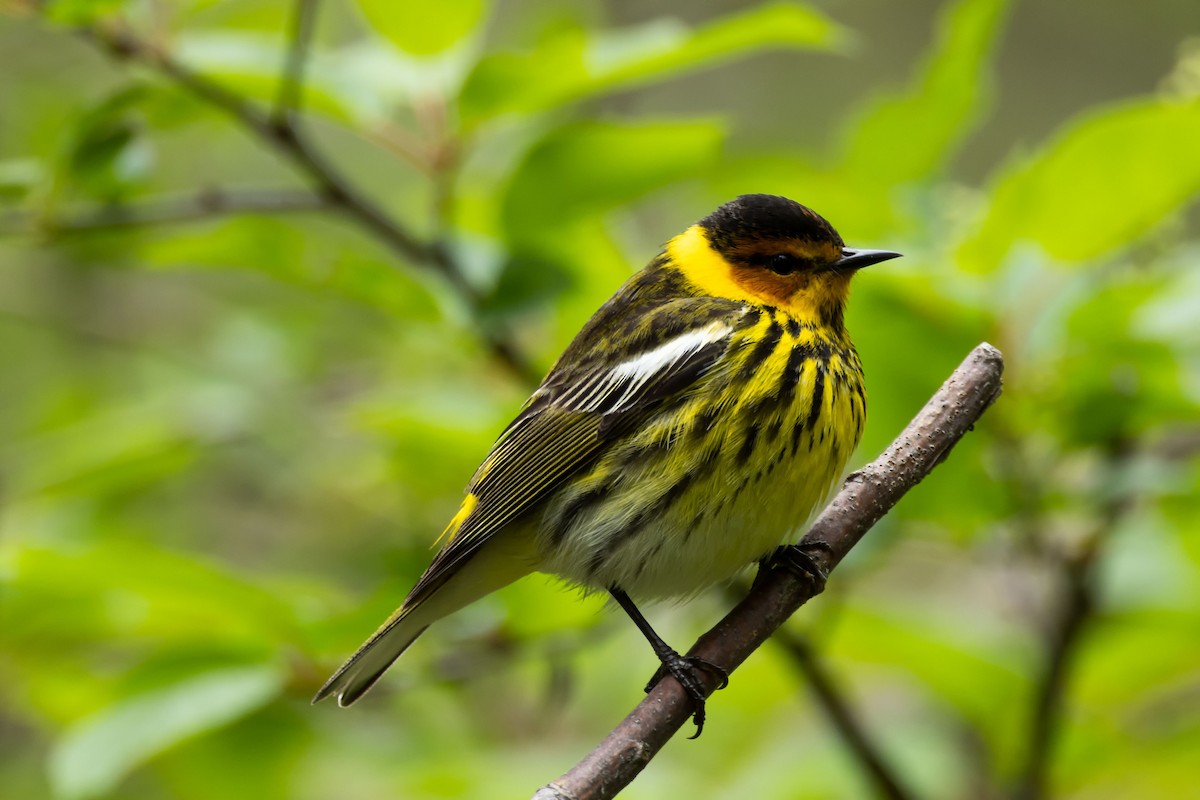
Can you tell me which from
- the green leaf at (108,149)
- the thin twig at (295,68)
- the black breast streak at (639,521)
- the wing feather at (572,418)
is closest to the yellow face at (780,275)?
the wing feather at (572,418)

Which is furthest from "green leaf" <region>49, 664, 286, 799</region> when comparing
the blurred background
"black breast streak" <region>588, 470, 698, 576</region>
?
Answer: "black breast streak" <region>588, 470, 698, 576</region>

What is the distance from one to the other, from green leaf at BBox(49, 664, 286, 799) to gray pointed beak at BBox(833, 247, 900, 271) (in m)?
1.33

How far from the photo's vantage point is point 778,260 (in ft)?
9.11

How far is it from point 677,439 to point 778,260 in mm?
477

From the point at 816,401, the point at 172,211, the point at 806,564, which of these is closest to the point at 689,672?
the point at 806,564

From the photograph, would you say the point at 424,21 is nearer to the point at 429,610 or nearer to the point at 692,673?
the point at 429,610

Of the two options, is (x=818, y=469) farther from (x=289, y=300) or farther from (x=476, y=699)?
(x=289, y=300)

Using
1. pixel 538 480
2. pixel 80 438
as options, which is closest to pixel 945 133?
pixel 538 480

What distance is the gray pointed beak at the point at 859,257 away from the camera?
253 cm

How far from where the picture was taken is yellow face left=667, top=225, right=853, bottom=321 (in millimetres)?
2729

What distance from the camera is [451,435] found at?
9.25ft

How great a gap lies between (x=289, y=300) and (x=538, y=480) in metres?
2.43

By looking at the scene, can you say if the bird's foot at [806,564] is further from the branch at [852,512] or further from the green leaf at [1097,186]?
the green leaf at [1097,186]

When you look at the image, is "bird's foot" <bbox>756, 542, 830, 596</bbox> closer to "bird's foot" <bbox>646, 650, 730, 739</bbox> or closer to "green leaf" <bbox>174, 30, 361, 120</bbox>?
"bird's foot" <bbox>646, 650, 730, 739</bbox>
